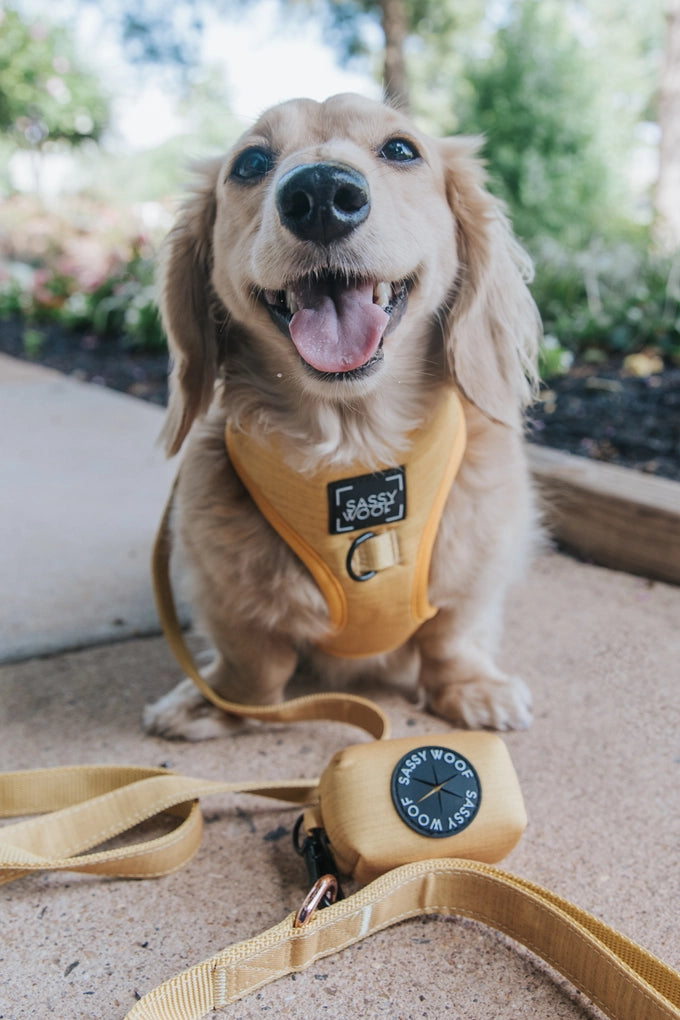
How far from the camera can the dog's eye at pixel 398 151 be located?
182cm

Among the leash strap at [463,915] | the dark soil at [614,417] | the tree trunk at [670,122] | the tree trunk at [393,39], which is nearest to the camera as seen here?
the leash strap at [463,915]

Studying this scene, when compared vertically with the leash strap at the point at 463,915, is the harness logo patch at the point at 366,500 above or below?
above

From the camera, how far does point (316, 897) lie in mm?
1333

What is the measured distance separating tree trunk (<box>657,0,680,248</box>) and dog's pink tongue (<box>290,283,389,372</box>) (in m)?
7.41

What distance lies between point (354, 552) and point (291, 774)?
523 mm

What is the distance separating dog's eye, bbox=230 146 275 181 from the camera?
1.81m

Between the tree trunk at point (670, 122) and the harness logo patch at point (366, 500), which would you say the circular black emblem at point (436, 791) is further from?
the tree trunk at point (670, 122)

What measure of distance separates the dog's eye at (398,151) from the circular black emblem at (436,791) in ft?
4.08

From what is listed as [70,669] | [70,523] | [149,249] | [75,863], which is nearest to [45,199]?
[149,249]

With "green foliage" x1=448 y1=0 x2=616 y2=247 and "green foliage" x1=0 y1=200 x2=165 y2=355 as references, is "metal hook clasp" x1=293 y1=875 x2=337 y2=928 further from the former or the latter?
"green foliage" x1=448 y1=0 x2=616 y2=247

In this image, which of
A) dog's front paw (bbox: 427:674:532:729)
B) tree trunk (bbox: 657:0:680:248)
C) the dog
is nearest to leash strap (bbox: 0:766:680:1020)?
the dog

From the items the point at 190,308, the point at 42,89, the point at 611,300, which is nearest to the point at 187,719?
the point at 190,308

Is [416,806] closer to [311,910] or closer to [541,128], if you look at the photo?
[311,910]

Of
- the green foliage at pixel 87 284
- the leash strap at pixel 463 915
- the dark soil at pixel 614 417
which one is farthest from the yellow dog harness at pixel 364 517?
the green foliage at pixel 87 284
